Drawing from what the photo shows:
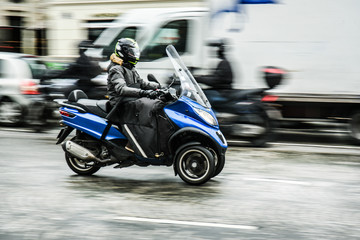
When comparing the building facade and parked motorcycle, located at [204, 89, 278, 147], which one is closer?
parked motorcycle, located at [204, 89, 278, 147]

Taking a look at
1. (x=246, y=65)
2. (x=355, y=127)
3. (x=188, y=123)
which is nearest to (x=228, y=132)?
(x=246, y=65)

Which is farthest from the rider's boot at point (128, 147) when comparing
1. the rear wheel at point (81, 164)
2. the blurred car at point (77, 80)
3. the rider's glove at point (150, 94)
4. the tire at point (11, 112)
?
the tire at point (11, 112)

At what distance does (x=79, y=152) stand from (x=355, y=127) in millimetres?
5817

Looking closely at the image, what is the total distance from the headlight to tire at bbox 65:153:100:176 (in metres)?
1.56

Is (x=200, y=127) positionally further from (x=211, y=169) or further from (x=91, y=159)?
(x=91, y=159)

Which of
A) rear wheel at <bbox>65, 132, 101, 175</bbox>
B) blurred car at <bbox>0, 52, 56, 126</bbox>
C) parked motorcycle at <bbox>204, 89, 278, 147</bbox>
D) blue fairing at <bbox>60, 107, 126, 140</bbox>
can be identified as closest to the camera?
blue fairing at <bbox>60, 107, 126, 140</bbox>

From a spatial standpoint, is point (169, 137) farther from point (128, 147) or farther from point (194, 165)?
point (128, 147)

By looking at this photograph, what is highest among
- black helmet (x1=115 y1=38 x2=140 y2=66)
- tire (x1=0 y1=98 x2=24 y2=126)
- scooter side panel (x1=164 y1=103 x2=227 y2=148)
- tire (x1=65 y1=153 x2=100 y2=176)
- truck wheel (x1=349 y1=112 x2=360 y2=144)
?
black helmet (x1=115 y1=38 x2=140 y2=66)

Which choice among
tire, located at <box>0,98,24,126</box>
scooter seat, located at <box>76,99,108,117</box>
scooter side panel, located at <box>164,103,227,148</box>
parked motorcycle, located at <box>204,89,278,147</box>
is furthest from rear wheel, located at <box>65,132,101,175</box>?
tire, located at <box>0,98,24,126</box>

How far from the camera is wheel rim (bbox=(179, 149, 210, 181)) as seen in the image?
6.88 meters

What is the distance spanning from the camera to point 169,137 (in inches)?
275

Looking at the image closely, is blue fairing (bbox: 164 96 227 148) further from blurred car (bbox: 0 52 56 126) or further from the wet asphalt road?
blurred car (bbox: 0 52 56 126)

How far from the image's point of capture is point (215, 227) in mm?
5219

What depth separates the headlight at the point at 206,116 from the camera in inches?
272
